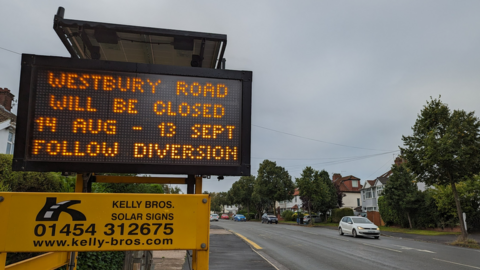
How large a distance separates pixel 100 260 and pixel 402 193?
3206 centimetres

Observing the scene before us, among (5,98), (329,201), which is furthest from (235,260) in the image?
(329,201)

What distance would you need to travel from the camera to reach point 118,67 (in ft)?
11.3

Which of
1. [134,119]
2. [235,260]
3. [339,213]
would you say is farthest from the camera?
[339,213]

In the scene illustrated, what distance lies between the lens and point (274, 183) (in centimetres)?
6362

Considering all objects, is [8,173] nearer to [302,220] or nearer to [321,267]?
[321,267]

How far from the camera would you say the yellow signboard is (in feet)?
7.86

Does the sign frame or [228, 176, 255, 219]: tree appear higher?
the sign frame

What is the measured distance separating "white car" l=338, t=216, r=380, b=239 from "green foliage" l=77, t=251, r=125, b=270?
18.5 meters

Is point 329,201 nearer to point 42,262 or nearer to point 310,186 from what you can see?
point 310,186

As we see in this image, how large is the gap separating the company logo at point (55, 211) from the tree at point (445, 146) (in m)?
20.2

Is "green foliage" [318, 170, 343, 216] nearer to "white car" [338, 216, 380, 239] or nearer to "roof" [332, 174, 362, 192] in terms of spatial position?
"roof" [332, 174, 362, 192]

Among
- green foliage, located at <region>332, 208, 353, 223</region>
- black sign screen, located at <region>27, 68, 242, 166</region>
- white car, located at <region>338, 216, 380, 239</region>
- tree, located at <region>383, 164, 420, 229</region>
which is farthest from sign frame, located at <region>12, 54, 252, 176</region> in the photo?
green foliage, located at <region>332, 208, 353, 223</region>

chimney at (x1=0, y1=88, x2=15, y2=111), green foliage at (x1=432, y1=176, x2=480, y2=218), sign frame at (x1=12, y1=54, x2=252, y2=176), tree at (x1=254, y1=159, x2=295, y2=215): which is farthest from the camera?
tree at (x1=254, y1=159, x2=295, y2=215)

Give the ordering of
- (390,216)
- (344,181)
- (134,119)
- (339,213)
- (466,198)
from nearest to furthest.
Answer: (134,119)
(466,198)
(390,216)
(339,213)
(344,181)
